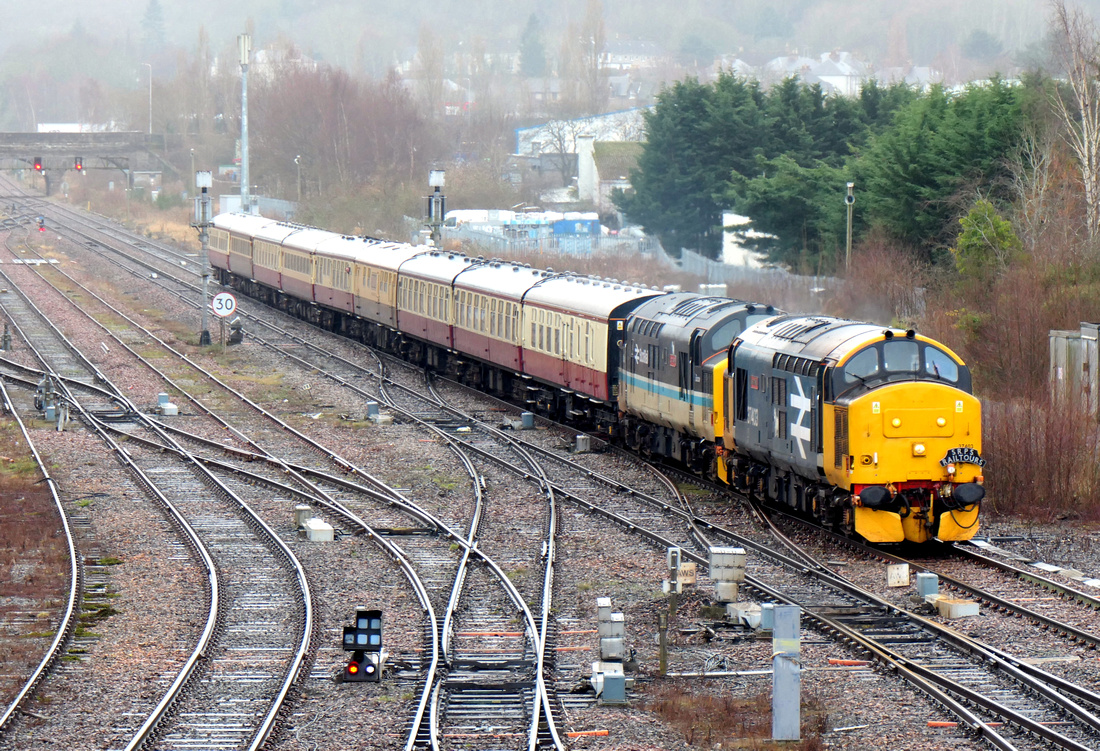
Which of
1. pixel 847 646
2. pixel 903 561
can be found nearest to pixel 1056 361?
pixel 903 561

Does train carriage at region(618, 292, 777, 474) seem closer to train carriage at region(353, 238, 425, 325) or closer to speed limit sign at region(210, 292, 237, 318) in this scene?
train carriage at region(353, 238, 425, 325)

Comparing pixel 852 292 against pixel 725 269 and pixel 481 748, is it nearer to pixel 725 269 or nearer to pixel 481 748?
pixel 725 269

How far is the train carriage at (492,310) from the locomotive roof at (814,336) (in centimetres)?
1194

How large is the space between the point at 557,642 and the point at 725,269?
4620cm

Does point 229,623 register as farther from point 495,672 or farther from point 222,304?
point 222,304

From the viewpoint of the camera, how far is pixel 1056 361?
90.1ft

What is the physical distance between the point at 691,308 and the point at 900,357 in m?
7.12

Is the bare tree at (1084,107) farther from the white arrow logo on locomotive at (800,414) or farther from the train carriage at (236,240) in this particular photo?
the train carriage at (236,240)

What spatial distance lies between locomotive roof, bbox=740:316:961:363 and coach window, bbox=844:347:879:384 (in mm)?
112

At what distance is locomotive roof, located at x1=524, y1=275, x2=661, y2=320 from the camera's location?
2889 centimetres

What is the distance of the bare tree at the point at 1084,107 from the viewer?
1486 inches

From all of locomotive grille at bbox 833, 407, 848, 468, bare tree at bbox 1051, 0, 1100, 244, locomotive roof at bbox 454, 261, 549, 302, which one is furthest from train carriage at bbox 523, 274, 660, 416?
bare tree at bbox 1051, 0, 1100, 244

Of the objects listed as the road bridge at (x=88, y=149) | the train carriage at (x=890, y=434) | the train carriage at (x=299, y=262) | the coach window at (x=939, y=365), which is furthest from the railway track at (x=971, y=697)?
the road bridge at (x=88, y=149)

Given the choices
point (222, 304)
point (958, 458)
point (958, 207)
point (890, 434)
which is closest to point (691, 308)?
point (890, 434)
